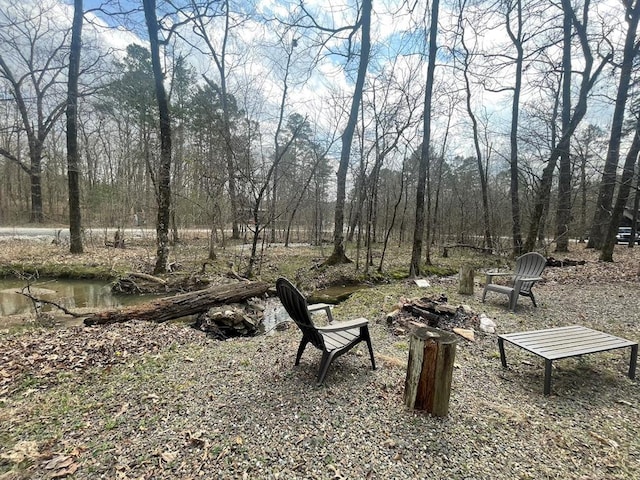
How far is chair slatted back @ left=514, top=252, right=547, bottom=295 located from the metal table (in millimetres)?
2072

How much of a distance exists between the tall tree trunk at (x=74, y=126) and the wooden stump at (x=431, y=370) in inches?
423

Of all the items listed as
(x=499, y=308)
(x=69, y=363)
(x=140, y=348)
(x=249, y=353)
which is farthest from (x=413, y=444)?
(x=499, y=308)

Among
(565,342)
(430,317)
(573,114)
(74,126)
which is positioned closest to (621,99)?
(573,114)

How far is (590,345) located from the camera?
267 cm

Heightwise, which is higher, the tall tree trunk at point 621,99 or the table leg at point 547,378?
the tall tree trunk at point 621,99

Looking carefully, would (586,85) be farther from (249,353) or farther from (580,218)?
(249,353)

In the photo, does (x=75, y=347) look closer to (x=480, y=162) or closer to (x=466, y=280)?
(x=466, y=280)

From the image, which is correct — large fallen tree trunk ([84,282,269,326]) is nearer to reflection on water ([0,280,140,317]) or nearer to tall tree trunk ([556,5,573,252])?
reflection on water ([0,280,140,317])

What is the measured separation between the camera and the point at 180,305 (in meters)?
4.98

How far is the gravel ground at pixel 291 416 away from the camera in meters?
1.71

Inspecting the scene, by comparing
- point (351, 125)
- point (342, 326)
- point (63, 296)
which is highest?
point (351, 125)

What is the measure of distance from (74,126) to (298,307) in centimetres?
1063

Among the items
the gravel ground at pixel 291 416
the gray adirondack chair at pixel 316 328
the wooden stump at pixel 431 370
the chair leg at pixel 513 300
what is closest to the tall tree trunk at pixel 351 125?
the chair leg at pixel 513 300

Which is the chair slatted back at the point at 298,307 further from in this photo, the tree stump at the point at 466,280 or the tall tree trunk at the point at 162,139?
the tall tree trunk at the point at 162,139
